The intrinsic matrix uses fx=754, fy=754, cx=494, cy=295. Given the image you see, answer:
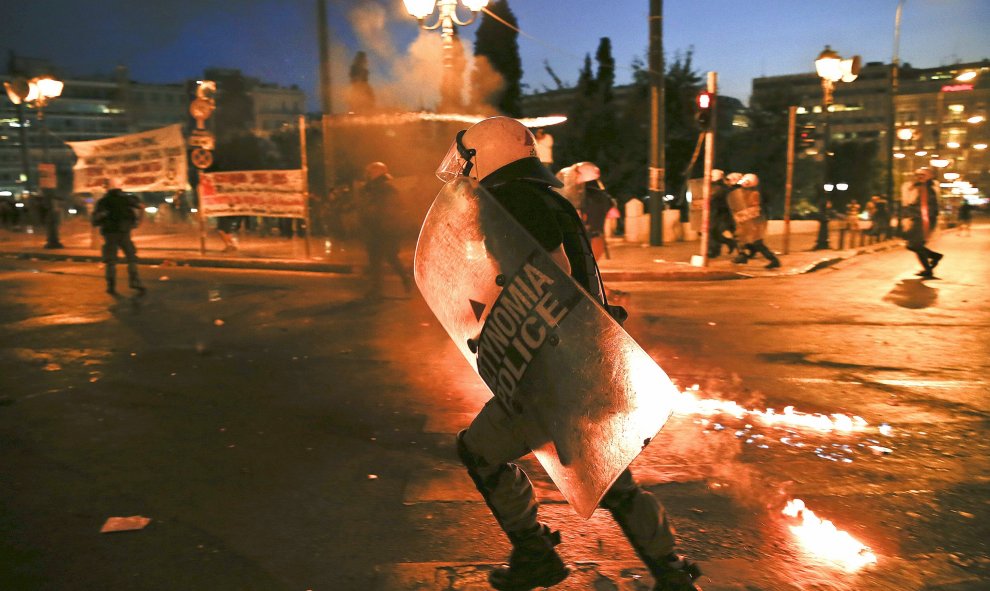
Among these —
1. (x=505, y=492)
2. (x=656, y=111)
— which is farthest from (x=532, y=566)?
(x=656, y=111)

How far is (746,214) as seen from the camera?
47.7 ft

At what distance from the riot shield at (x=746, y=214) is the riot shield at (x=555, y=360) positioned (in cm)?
1277

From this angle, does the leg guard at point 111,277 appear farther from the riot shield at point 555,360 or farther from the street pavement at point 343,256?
the riot shield at point 555,360

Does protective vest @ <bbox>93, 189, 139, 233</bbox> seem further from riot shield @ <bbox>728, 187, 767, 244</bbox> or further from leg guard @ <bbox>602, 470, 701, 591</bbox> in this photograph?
leg guard @ <bbox>602, 470, 701, 591</bbox>

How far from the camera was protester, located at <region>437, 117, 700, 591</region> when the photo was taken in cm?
254

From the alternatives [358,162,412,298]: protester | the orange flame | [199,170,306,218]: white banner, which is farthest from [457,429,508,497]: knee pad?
[199,170,306,218]: white banner

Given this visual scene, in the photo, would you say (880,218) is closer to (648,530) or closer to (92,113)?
(648,530)

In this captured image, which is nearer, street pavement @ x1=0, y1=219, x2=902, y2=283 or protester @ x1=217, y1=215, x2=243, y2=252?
street pavement @ x1=0, y1=219, x2=902, y2=283

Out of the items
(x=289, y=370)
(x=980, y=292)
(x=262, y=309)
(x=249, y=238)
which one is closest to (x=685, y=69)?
(x=249, y=238)

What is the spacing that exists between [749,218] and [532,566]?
1297 centimetres

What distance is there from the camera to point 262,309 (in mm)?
9992

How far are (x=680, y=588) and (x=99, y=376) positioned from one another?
5.61m

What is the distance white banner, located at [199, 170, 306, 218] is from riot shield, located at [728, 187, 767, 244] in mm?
9012

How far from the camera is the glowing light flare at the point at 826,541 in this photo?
318 cm
